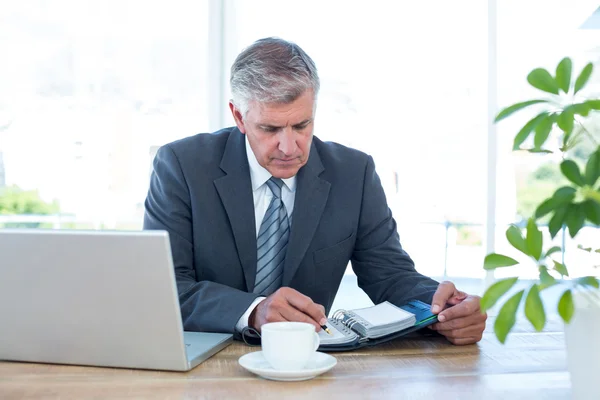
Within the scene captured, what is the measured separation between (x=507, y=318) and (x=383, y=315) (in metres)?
0.74

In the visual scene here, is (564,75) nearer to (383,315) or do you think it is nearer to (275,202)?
(383,315)

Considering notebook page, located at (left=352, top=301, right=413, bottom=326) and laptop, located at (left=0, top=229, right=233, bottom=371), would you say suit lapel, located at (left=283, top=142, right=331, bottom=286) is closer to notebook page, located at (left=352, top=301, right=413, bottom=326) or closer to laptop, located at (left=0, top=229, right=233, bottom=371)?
notebook page, located at (left=352, top=301, right=413, bottom=326)

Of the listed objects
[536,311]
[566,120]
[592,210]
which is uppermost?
[566,120]

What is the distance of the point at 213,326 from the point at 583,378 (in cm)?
79

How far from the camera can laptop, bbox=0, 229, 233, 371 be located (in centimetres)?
106

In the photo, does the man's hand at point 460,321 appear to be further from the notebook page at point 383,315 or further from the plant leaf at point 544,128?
the plant leaf at point 544,128

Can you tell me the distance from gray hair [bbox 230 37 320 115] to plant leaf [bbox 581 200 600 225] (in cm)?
111

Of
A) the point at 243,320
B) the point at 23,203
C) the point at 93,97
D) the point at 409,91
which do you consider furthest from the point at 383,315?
the point at 23,203

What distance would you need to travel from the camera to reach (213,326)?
1482 millimetres

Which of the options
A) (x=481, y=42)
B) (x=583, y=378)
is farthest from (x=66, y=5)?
(x=583, y=378)

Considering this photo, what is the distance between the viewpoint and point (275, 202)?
1979 mm

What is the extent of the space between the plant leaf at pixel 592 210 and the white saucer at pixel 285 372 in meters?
0.52

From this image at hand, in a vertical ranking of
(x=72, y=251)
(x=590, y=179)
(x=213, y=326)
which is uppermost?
(x=590, y=179)

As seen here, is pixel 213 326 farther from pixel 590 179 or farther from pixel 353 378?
pixel 590 179
